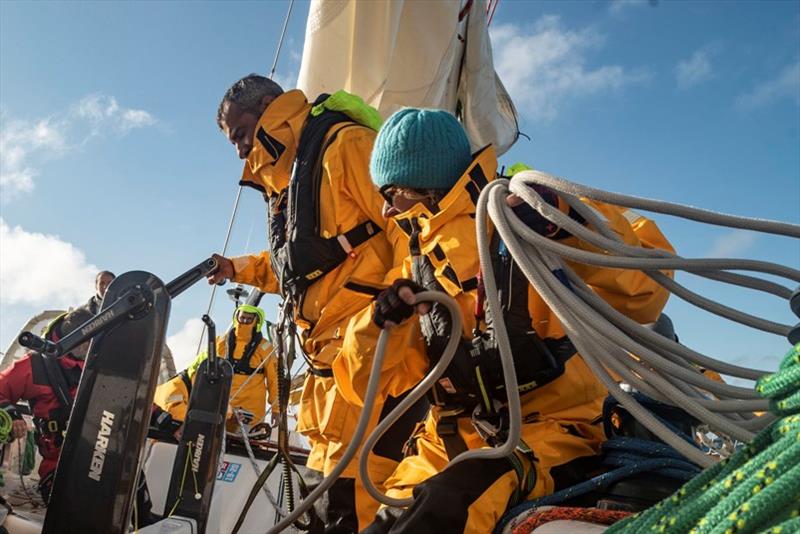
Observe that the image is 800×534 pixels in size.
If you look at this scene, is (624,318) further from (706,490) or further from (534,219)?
(706,490)

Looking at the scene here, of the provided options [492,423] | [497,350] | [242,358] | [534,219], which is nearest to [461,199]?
[534,219]

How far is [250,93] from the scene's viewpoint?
3193 mm

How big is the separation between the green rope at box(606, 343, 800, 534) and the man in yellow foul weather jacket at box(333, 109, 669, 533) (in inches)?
23.2

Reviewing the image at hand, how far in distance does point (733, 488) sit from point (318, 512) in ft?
7.06

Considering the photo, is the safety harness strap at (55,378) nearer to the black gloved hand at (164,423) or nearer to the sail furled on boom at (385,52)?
the black gloved hand at (164,423)

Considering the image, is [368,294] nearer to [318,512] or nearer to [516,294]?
[318,512]

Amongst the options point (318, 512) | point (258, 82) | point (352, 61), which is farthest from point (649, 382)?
point (352, 61)

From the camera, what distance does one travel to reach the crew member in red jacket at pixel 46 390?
14.6 ft

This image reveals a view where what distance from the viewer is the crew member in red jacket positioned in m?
4.44

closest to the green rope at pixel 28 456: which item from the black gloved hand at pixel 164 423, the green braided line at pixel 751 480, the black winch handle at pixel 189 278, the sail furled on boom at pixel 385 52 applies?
the black gloved hand at pixel 164 423

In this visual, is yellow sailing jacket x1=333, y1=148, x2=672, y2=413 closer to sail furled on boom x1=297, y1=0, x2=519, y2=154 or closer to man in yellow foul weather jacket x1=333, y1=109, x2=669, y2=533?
man in yellow foul weather jacket x1=333, y1=109, x2=669, y2=533

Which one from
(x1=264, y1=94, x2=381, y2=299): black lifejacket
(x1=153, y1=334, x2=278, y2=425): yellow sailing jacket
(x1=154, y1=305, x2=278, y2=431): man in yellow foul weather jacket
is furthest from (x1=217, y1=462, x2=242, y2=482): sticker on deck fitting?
(x1=264, y1=94, x2=381, y2=299): black lifejacket

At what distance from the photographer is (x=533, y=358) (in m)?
1.62

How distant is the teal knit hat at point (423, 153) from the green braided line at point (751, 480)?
1271 millimetres
